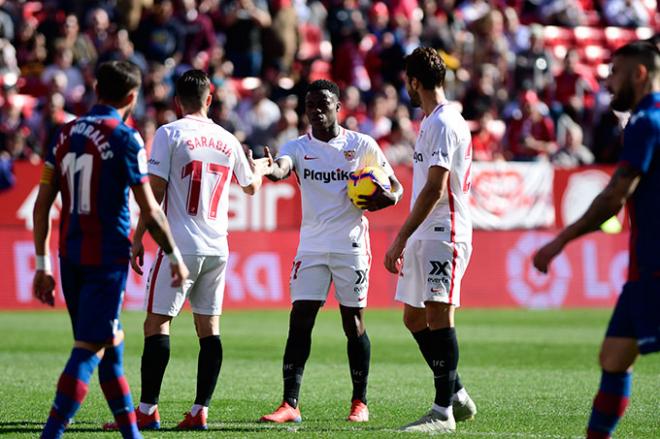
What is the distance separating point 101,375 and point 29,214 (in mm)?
12787

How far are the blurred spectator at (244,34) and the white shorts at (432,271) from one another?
50.5 ft

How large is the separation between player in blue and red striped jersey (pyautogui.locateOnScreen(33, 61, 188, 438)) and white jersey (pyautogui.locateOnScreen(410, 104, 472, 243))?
2.32 metres

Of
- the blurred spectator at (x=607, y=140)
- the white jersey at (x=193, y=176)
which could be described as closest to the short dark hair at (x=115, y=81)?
the white jersey at (x=193, y=176)

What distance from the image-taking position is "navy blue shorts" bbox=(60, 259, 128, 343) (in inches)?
263

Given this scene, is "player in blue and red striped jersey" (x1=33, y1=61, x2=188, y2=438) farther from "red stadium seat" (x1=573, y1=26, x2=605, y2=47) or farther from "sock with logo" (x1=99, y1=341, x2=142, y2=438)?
"red stadium seat" (x1=573, y1=26, x2=605, y2=47)

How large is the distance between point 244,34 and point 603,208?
1785 cm

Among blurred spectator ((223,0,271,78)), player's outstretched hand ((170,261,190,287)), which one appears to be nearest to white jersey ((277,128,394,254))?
player's outstretched hand ((170,261,190,287))

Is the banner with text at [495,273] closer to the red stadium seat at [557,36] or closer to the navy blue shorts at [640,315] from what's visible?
the red stadium seat at [557,36]

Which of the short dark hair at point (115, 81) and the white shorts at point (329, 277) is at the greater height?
the short dark hair at point (115, 81)

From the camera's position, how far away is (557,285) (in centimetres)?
2122

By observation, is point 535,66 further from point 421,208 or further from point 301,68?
point 421,208

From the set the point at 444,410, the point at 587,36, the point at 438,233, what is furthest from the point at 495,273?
the point at 444,410

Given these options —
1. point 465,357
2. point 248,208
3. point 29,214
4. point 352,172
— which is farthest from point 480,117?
point 352,172

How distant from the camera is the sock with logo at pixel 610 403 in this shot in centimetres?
651
